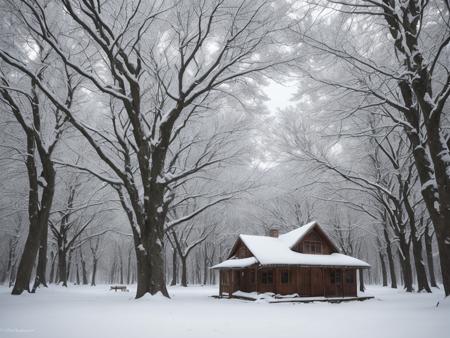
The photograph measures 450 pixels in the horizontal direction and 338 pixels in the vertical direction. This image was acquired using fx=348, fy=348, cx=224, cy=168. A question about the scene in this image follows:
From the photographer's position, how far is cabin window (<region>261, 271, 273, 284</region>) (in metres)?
22.6

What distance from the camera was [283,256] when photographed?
21859 millimetres

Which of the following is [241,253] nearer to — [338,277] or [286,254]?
[286,254]

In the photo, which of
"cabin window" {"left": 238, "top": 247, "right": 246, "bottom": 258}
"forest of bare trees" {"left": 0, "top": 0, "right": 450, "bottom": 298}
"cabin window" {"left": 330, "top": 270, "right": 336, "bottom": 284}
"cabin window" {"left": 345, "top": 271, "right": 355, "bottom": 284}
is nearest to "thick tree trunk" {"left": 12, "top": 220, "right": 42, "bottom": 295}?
"forest of bare trees" {"left": 0, "top": 0, "right": 450, "bottom": 298}

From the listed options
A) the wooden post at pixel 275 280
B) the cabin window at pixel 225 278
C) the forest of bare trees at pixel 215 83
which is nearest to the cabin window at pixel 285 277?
the wooden post at pixel 275 280

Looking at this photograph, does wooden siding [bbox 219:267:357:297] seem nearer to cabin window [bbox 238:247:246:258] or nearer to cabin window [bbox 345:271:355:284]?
cabin window [bbox 345:271:355:284]

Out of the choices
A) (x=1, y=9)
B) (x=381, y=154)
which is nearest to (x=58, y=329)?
(x=1, y=9)

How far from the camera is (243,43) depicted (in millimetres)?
14500

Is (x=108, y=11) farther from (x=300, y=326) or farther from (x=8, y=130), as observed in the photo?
(x=300, y=326)

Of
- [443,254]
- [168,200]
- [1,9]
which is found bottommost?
[443,254]

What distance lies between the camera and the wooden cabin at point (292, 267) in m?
21.8

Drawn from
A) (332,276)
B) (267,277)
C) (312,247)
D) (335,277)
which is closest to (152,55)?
(267,277)

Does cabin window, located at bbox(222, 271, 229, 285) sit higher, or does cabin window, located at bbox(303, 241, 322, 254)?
cabin window, located at bbox(303, 241, 322, 254)

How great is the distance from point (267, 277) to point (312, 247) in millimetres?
4135

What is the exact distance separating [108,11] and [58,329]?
42.1 feet
